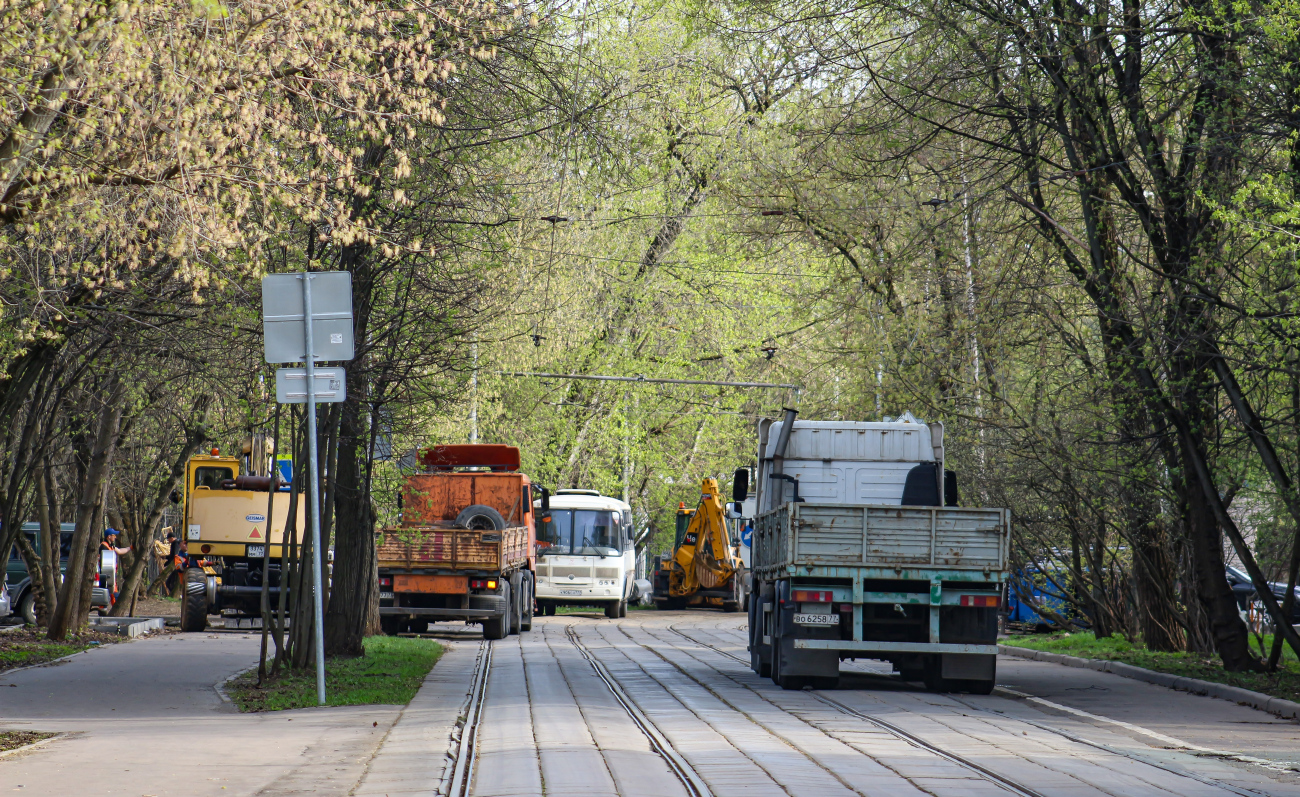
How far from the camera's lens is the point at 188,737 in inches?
430

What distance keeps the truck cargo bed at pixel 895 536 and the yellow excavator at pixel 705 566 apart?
79.0 feet

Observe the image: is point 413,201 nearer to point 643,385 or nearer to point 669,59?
point 669,59

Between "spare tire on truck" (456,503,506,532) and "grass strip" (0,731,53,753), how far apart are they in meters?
15.7

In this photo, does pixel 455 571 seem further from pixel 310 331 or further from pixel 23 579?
pixel 310 331

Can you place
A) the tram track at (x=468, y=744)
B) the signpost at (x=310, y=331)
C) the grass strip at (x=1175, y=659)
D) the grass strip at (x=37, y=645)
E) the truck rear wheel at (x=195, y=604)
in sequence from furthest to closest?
the truck rear wheel at (x=195, y=604) → the grass strip at (x=37, y=645) → the grass strip at (x=1175, y=659) → the signpost at (x=310, y=331) → the tram track at (x=468, y=744)

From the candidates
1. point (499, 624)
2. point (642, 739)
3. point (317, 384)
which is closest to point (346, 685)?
point (317, 384)

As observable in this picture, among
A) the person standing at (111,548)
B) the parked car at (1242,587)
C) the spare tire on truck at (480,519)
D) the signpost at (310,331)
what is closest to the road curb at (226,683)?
the signpost at (310,331)

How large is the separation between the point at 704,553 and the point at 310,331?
29733 millimetres

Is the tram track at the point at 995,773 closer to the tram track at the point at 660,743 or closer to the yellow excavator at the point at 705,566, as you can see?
the tram track at the point at 660,743

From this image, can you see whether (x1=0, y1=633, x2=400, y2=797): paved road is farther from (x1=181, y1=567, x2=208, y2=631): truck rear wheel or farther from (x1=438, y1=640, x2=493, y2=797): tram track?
(x1=181, y1=567, x2=208, y2=631): truck rear wheel

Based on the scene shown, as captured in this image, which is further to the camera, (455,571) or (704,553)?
(704,553)

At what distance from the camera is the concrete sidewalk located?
8.75 metres

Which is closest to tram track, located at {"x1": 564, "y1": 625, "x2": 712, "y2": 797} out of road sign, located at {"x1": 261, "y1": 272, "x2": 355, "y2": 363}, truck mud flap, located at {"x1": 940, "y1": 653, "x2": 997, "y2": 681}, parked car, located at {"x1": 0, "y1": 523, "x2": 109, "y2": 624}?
truck mud flap, located at {"x1": 940, "y1": 653, "x2": 997, "y2": 681}

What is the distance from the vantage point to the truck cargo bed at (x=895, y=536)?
15.3 meters
